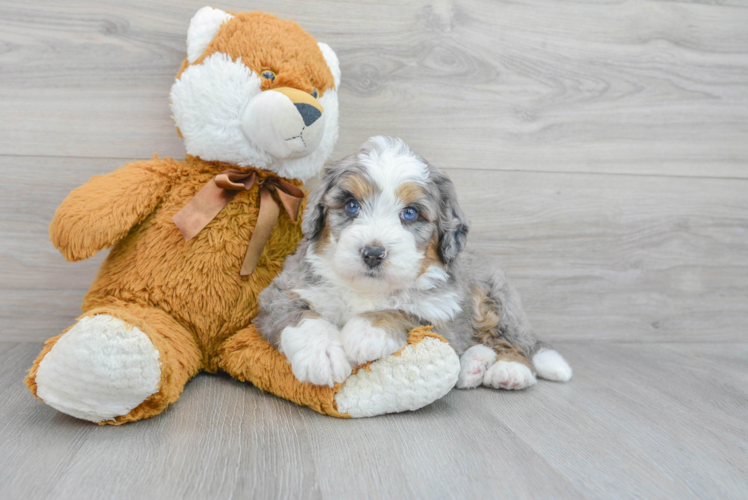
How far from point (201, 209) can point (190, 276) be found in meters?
0.21

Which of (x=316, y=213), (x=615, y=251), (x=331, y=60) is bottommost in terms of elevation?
(x=615, y=251)

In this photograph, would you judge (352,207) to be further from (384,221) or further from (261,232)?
(261,232)

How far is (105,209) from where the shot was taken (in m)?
1.63

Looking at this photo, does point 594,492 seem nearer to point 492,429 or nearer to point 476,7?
point 492,429

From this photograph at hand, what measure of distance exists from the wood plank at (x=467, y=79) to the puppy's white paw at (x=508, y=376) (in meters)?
0.92

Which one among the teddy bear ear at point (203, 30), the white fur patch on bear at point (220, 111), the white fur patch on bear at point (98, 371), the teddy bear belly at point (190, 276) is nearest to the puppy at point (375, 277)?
the teddy bear belly at point (190, 276)

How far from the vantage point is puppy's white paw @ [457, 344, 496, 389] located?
183 cm

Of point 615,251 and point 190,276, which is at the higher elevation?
point 190,276

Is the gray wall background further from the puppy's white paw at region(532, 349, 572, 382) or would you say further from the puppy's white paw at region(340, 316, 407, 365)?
the puppy's white paw at region(340, 316, 407, 365)

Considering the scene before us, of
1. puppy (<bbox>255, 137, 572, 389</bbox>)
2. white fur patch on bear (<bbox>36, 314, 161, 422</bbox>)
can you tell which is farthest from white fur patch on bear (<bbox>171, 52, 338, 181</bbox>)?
white fur patch on bear (<bbox>36, 314, 161, 422</bbox>)

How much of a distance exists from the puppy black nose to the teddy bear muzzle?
1.57ft

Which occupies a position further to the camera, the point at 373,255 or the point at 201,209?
the point at 201,209

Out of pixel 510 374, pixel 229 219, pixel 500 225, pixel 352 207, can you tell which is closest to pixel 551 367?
pixel 510 374

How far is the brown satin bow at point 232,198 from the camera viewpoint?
1702mm
